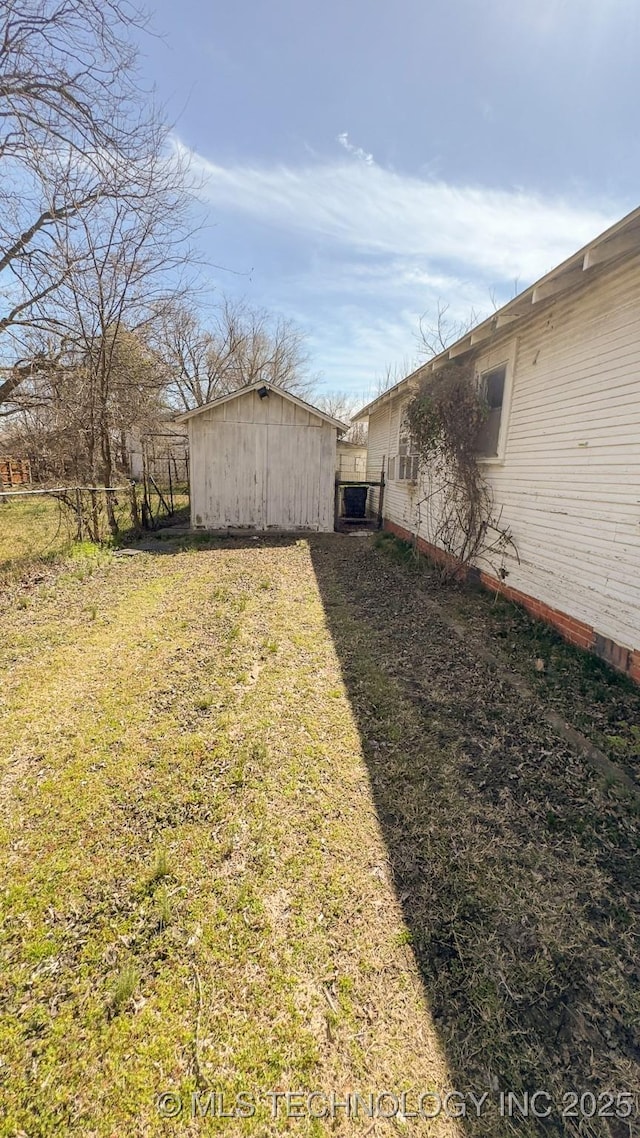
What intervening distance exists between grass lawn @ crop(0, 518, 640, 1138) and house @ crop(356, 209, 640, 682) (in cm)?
120

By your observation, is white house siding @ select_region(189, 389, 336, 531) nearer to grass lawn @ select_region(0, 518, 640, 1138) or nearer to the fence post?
the fence post

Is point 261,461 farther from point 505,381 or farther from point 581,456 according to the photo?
point 581,456

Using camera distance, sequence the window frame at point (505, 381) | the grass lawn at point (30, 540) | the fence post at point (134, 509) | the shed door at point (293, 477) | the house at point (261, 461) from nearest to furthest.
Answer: the window frame at point (505, 381) < the grass lawn at point (30, 540) < the fence post at point (134, 509) < the house at point (261, 461) < the shed door at point (293, 477)

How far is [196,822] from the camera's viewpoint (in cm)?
224

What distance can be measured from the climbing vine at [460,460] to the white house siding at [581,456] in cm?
49

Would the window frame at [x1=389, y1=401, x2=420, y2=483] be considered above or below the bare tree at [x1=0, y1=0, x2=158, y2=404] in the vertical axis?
below

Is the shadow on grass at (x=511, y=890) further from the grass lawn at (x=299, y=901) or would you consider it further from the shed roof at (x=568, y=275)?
the shed roof at (x=568, y=275)

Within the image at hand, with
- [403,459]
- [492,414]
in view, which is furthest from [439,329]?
[492,414]

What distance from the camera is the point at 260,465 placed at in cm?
1043

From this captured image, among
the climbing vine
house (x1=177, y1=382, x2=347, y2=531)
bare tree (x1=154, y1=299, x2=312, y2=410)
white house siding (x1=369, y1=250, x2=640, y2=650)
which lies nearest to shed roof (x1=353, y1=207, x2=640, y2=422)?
white house siding (x1=369, y1=250, x2=640, y2=650)

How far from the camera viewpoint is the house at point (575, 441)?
347 centimetres

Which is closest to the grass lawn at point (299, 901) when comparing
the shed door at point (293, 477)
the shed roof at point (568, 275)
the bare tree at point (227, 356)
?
the shed roof at point (568, 275)

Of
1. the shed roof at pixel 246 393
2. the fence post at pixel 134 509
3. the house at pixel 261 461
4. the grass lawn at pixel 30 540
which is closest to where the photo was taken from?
the grass lawn at pixel 30 540

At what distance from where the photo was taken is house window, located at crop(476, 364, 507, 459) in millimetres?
5796
